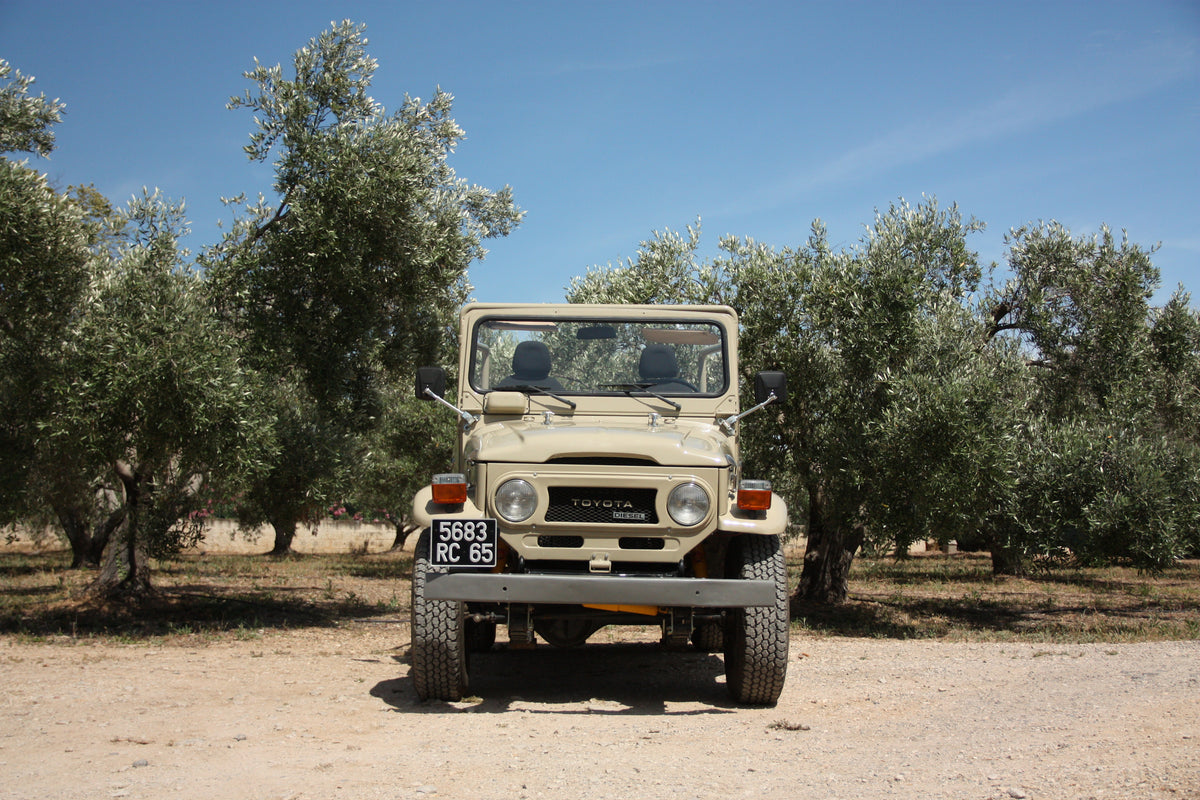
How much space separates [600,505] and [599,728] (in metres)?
1.30

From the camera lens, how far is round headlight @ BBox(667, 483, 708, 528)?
5770 mm

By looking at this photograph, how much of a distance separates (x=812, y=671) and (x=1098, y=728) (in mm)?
2897

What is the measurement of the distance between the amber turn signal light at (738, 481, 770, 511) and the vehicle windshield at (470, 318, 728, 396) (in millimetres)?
1274

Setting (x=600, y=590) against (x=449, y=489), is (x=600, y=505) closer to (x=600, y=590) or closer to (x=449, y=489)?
(x=600, y=590)

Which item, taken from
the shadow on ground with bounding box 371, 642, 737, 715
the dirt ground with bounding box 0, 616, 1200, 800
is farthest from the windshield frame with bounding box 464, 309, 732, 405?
the dirt ground with bounding box 0, 616, 1200, 800

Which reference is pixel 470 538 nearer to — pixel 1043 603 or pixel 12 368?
pixel 12 368

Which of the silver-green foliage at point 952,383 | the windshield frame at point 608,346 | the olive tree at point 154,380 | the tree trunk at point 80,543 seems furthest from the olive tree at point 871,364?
the tree trunk at point 80,543

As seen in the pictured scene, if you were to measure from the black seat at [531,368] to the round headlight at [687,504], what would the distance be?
1.64 meters

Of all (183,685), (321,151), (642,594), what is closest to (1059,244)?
(321,151)

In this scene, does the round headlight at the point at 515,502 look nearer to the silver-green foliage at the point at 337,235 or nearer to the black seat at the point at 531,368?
the black seat at the point at 531,368

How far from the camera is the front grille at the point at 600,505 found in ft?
19.1

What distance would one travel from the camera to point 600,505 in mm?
5855

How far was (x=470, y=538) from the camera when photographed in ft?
18.5

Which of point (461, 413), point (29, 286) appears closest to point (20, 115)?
point (29, 286)
